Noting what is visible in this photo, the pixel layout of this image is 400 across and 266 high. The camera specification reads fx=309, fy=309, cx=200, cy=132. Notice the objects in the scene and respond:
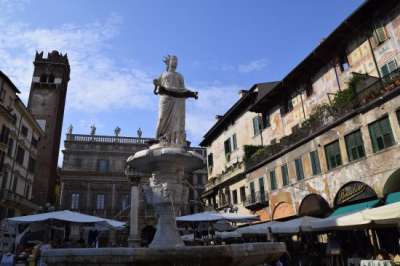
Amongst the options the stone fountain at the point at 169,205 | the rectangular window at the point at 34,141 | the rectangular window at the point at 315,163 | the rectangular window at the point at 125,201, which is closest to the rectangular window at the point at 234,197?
the rectangular window at the point at 315,163

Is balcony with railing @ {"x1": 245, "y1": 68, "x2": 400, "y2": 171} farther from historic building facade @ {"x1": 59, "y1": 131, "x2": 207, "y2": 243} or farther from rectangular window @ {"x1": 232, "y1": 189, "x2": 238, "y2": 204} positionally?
historic building facade @ {"x1": 59, "y1": 131, "x2": 207, "y2": 243}

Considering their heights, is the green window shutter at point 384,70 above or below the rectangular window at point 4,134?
below

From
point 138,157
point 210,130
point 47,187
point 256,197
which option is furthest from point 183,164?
point 47,187

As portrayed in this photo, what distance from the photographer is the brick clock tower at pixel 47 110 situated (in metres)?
39.9

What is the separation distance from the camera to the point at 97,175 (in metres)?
46.7

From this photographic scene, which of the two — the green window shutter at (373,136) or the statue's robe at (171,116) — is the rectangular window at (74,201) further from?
the statue's robe at (171,116)

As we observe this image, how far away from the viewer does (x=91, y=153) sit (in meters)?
48.1

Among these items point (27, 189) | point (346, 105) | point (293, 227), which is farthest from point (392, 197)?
point (27, 189)

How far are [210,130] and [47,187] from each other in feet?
73.3

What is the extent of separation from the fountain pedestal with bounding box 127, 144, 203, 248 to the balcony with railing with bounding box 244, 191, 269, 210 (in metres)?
18.5

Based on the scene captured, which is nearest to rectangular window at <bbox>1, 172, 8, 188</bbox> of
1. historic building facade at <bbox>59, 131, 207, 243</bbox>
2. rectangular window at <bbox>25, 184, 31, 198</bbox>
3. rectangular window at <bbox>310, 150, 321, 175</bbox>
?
rectangular window at <bbox>25, 184, 31, 198</bbox>

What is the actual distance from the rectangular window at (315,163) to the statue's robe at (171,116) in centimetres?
1340

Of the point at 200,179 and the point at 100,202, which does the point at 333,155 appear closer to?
the point at 100,202

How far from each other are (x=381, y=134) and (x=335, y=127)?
3416mm
